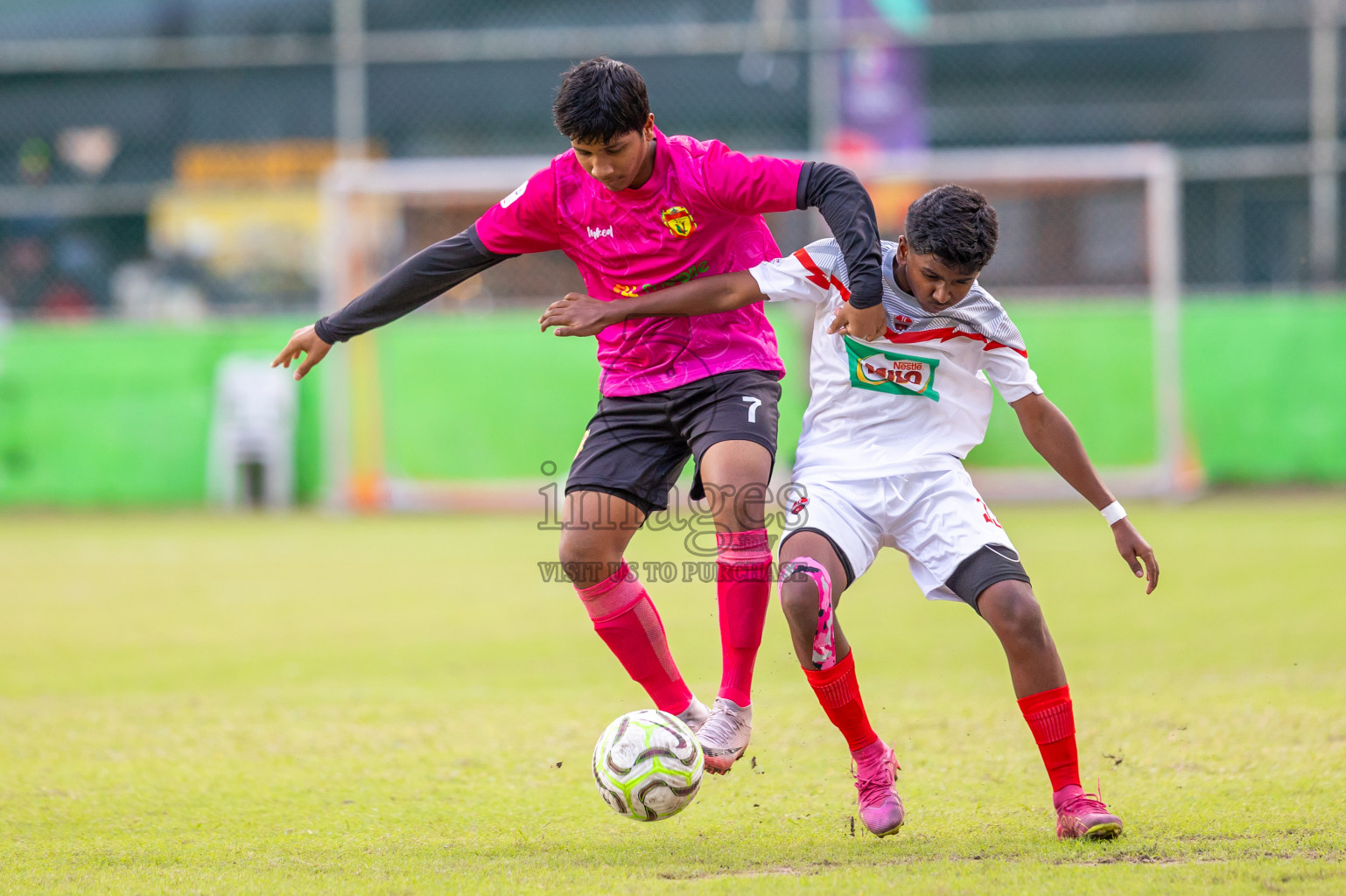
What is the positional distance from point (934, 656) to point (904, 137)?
27.9 feet

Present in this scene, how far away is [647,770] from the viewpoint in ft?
11.4

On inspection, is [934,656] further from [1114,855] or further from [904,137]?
[904,137]

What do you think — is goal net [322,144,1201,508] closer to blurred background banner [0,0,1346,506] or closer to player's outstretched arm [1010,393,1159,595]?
blurred background banner [0,0,1346,506]

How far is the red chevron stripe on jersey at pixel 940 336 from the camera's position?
3639 millimetres

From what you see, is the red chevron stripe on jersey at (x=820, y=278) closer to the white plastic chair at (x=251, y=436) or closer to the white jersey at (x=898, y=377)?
the white jersey at (x=898, y=377)

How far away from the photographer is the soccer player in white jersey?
3436mm

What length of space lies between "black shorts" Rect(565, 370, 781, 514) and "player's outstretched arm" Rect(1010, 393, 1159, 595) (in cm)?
72

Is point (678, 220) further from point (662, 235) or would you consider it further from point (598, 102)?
point (598, 102)

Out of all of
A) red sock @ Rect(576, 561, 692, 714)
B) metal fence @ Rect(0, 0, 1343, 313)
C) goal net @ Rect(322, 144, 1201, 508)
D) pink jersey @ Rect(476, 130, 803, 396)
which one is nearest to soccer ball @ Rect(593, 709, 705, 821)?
red sock @ Rect(576, 561, 692, 714)

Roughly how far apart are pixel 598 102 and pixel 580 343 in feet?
27.8

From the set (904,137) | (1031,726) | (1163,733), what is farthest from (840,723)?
(904,137)

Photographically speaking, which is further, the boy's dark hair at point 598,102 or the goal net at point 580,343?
the goal net at point 580,343

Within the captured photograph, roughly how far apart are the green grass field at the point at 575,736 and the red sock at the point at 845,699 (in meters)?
0.24

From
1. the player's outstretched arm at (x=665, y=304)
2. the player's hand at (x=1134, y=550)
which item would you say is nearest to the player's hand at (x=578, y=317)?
the player's outstretched arm at (x=665, y=304)
